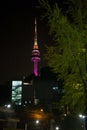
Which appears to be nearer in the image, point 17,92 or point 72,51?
point 72,51

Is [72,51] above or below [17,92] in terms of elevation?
below

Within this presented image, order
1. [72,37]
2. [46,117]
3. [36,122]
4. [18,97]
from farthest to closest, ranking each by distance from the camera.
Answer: [18,97] → [46,117] → [36,122] → [72,37]

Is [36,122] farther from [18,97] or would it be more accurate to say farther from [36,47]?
[36,47]

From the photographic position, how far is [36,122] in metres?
43.9

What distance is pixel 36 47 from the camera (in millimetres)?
159500

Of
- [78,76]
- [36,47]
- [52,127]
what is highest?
[36,47]

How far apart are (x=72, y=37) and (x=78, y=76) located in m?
1.26

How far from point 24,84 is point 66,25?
10995cm

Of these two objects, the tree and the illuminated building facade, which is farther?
the illuminated building facade

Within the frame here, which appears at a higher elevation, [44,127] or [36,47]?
[36,47]

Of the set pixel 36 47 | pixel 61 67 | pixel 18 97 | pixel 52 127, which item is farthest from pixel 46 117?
pixel 36 47

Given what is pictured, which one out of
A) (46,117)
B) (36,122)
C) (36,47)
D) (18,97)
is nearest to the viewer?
(36,122)

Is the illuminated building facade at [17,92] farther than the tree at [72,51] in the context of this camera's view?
Yes

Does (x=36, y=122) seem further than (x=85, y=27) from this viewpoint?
Yes
